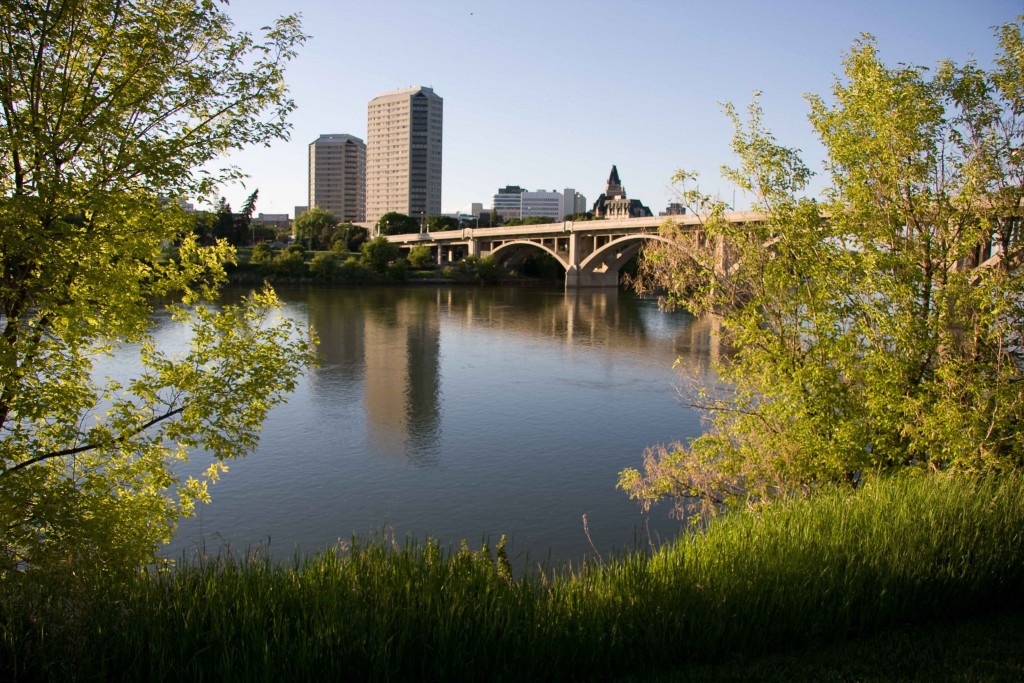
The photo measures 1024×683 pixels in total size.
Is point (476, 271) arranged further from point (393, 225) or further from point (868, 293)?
point (868, 293)

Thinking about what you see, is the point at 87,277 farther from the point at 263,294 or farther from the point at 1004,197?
the point at 1004,197

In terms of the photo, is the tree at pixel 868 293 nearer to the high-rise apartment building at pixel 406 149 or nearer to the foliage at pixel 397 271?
the foliage at pixel 397 271

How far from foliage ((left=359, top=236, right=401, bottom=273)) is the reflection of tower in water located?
3337cm

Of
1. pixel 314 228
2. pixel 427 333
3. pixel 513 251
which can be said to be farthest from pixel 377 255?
pixel 427 333

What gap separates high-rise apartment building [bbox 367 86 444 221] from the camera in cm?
16994

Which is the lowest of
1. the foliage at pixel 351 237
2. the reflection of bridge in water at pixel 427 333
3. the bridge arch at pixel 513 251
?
the reflection of bridge in water at pixel 427 333

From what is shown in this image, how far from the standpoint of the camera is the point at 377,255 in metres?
79.6

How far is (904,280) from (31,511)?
10.1 m

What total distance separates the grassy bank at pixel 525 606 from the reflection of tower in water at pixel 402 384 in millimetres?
10927

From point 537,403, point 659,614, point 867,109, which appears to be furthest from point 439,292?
point 659,614

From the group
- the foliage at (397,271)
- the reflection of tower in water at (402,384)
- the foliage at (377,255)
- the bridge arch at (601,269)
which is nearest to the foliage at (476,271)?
the foliage at (397,271)

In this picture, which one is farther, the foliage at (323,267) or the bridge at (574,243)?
the foliage at (323,267)

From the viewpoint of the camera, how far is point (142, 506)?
812 cm

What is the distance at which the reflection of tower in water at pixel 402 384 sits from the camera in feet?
60.6
